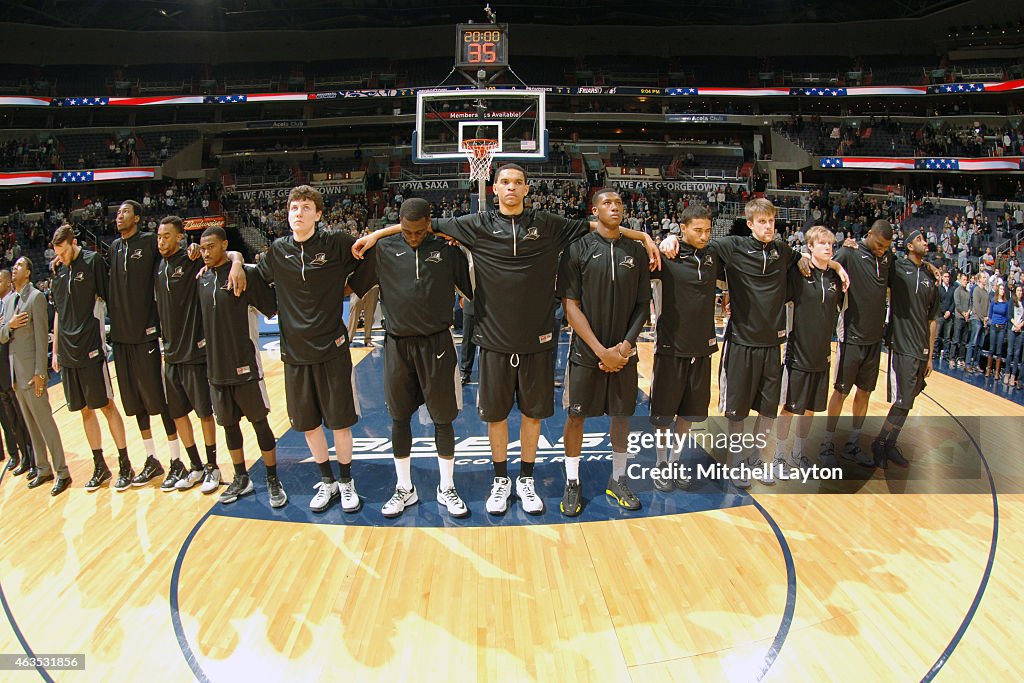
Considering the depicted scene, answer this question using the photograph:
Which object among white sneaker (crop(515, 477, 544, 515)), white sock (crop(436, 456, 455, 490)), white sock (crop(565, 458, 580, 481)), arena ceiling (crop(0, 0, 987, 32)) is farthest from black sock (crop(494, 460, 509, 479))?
arena ceiling (crop(0, 0, 987, 32))

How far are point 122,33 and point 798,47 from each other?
33.4 metres

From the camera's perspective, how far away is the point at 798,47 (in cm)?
3130

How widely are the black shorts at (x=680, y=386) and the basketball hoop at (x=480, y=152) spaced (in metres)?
7.25

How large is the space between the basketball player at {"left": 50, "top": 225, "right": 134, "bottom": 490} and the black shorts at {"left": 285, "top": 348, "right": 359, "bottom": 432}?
5.86 ft

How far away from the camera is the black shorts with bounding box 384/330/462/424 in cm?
432

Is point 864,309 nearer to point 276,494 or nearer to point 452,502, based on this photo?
point 452,502

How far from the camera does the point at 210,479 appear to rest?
510 cm

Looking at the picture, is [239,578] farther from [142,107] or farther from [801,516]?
[142,107]

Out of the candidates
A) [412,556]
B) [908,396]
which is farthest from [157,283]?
[908,396]

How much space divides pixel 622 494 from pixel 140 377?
3892 millimetres

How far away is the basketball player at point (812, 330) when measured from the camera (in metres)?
4.82

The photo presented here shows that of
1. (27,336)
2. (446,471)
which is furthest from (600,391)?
(27,336)

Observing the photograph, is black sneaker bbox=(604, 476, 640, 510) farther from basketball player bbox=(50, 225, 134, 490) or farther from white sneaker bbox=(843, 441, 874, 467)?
basketball player bbox=(50, 225, 134, 490)

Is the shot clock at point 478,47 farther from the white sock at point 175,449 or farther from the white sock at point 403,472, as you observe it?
the white sock at point 403,472
